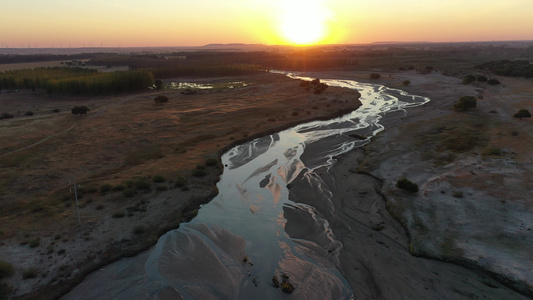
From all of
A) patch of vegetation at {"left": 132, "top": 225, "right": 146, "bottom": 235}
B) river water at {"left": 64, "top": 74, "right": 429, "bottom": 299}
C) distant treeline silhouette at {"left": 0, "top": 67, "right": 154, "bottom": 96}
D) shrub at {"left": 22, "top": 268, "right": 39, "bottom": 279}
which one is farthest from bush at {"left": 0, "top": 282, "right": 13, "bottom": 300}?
distant treeline silhouette at {"left": 0, "top": 67, "right": 154, "bottom": 96}

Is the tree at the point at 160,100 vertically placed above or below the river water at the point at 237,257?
above

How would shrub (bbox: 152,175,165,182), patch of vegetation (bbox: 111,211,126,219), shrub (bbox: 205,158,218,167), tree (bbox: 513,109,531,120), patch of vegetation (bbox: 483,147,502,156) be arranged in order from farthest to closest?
tree (bbox: 513,109,531,120) < shrub (bbox: 205,158,218,167) < patch of vegetation (bbox: 483,147,502,156) < shrub (bbox: 152,175,165,182) < patch of vegetation (bbox: 111,211,126,219)

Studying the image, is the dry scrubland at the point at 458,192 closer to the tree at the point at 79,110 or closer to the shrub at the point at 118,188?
the shrub at the point at 118,188

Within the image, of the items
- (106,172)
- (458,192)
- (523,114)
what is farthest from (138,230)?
(523,114)

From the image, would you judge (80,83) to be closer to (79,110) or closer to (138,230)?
(79,110)

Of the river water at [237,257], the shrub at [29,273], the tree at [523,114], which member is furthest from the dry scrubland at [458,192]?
the shrub at [29,273]

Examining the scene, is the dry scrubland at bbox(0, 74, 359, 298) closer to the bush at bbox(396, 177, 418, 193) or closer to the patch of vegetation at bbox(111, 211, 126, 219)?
the patch of vegetation at bbox(111, 211, 126, 219)
